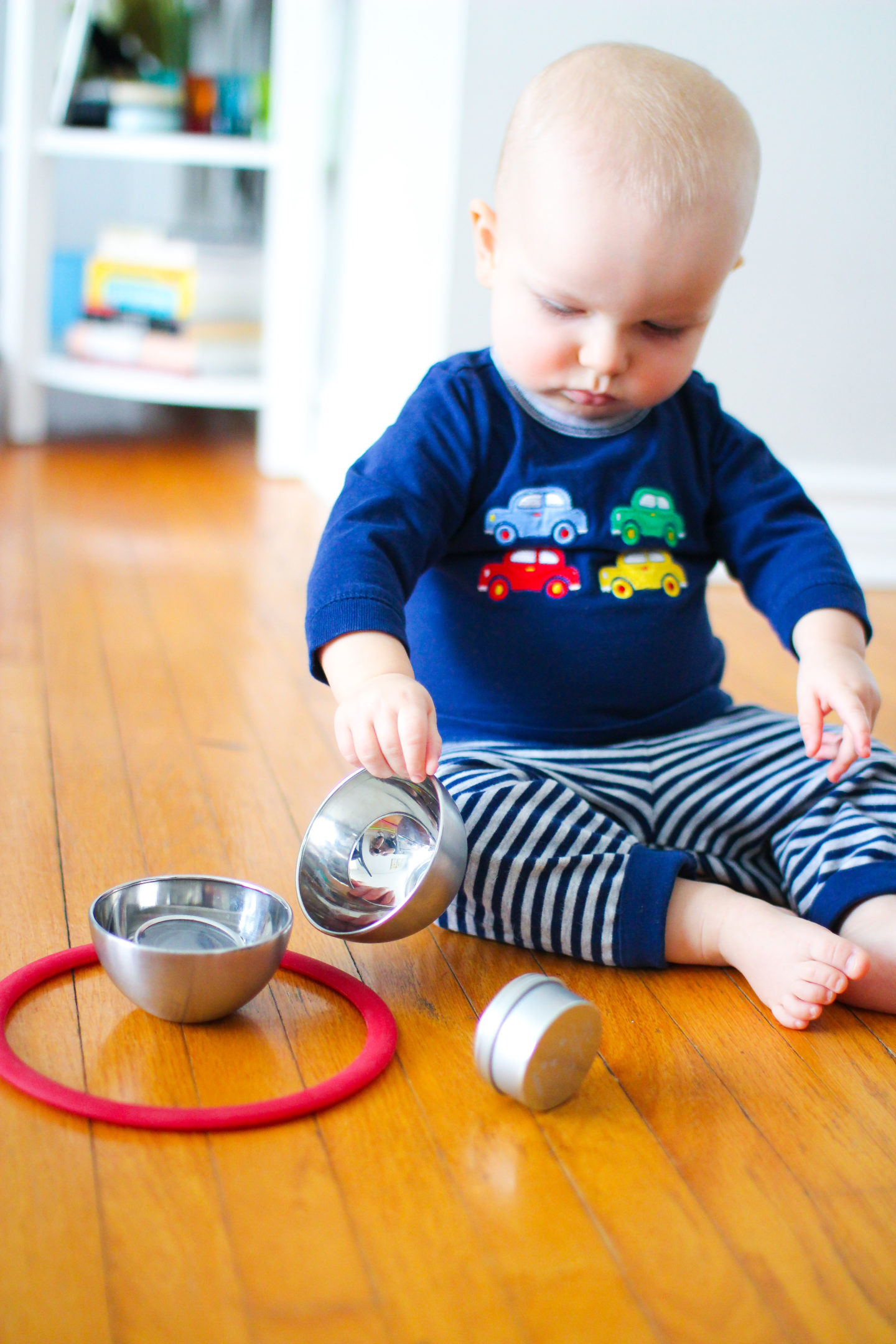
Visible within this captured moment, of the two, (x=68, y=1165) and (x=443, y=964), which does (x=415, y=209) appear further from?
(x=68, y=1165)

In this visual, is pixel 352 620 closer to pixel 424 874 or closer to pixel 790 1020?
pixel 424 874

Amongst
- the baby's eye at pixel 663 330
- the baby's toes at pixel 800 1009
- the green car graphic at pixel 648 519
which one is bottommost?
the baby's toes at pixel 800 1009

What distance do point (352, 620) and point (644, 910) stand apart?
0.25m

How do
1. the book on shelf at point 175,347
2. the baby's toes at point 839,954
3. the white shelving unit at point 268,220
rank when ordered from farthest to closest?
the book on shelf at point 175,347
the white shelving unit at point 268,220
the baby's toes at point 839,954

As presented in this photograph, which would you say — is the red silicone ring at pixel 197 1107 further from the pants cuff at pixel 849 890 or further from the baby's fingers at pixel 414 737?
the pants cuff at pixel 849 890

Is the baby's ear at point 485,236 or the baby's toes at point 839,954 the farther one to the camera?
the baby's ear at point 485,236

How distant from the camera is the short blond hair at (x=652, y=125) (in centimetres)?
80

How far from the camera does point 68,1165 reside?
595mm

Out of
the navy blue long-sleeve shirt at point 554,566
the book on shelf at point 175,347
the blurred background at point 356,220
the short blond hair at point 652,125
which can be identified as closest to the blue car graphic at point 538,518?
the navy blue long-sleeve shirt at point 554,566

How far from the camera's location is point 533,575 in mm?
935

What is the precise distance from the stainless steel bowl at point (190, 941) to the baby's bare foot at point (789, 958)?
270 millimetres

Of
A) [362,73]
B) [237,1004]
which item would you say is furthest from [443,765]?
[362,73]

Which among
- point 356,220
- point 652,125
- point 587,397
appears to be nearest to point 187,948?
point 587,397

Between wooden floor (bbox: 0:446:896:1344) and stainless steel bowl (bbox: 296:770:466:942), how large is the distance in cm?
3
